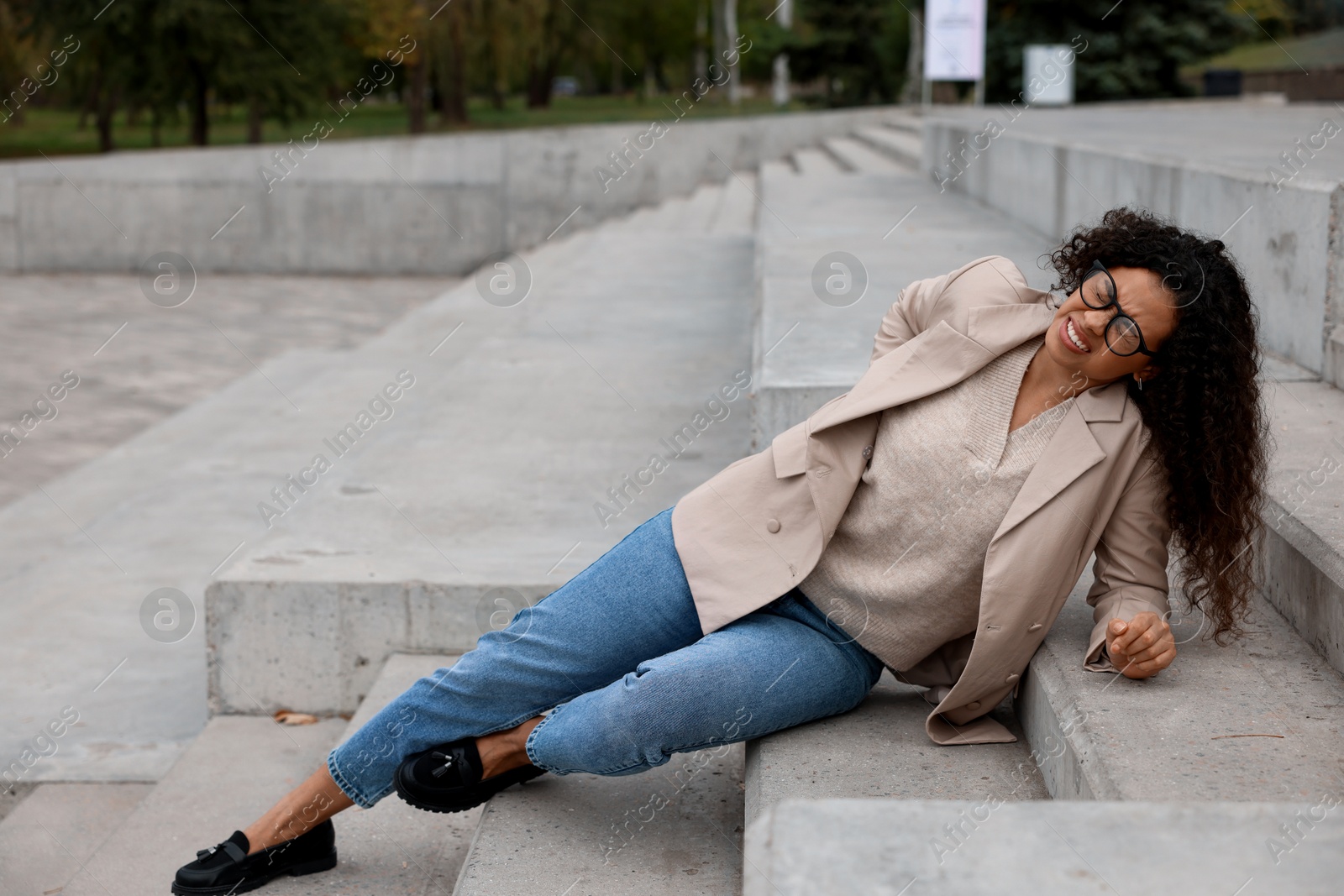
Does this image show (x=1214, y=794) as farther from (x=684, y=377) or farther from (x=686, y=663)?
(x=684, y=377)

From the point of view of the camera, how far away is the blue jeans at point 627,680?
7.70ft

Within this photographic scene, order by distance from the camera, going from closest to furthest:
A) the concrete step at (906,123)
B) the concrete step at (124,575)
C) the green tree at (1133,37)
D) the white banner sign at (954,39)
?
the concrete step at (124,575), the concrete step at (906,123), the white banner sign at (954,39), the green tree at (1133,37)

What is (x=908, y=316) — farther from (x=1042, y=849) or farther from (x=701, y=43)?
(x=701, y=43)

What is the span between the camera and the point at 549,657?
99.2 inches

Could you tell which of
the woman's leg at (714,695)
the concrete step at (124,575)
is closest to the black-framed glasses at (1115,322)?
the woman's leg at (714,695)

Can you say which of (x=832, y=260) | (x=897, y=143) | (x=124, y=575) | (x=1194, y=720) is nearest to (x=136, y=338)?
(x=124, y=575)

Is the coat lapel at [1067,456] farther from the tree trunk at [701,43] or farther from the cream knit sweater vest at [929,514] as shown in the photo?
the tree trunk at [701,43]

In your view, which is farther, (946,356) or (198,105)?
(198,105)

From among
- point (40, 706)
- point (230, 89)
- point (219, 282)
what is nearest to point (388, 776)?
point (40, 706)

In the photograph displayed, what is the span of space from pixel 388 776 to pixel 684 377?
3.39 m

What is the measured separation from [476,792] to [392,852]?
437mm

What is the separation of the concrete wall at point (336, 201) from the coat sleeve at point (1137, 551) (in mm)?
16204

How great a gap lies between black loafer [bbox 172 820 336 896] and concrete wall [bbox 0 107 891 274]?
15.6 m

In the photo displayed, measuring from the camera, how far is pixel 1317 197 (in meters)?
3.39
